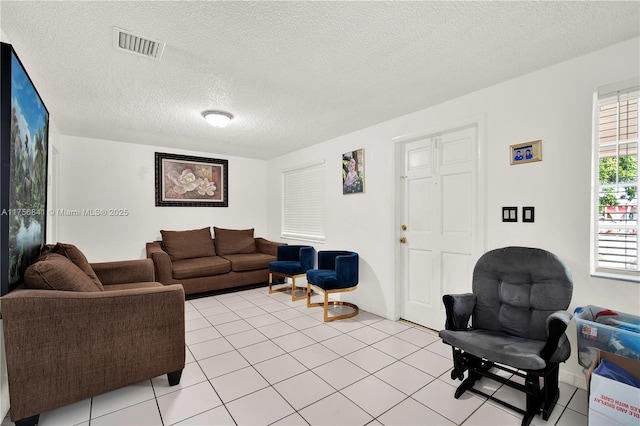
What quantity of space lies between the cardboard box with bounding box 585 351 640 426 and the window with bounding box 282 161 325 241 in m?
3.41

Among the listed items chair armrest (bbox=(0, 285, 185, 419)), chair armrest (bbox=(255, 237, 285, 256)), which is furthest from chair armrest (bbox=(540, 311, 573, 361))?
chair armrest (bbox=(255, 237, 285, 256))

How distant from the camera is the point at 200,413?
1829 mm

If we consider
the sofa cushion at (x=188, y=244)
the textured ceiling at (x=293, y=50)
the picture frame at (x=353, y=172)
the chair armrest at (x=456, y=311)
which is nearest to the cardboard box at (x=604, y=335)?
the chair armrest at (x=456, y=311)

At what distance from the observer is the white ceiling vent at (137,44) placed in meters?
1.86

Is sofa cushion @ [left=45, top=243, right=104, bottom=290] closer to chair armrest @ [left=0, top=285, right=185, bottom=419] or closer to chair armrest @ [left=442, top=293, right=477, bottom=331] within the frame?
chair armrest @ [left=0, top=285, right=185, bottom=419]

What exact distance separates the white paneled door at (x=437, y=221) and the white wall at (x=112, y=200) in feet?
12.3

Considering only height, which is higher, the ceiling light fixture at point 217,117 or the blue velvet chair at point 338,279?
the ceiling light fixture at point 217,117

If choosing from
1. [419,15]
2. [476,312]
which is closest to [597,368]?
[476,312]

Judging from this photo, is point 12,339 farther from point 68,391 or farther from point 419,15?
point 419,15

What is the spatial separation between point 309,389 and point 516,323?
1563 mm

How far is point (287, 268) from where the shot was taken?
4.37m

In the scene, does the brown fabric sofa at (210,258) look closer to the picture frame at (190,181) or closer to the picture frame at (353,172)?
the picture frame at (190,181)

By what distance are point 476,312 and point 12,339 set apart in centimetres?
300

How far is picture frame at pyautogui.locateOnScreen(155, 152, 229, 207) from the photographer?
16.1 ft
